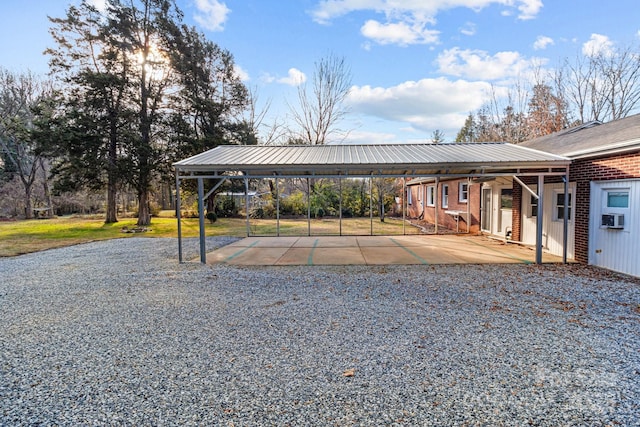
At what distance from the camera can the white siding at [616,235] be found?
6504mm

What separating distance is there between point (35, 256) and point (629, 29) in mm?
30355

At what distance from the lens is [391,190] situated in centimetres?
2311

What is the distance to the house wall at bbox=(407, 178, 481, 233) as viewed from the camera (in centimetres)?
1357

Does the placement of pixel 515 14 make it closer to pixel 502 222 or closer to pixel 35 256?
pixel 502 222

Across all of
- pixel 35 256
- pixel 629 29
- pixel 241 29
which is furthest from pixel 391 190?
pixel 35 256

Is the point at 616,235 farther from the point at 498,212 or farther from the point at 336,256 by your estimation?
the point at 336,256

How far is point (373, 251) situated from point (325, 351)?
6449 millimetres

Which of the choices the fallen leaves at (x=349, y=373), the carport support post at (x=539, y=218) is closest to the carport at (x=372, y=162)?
the carport support post at (x=539, y=218)

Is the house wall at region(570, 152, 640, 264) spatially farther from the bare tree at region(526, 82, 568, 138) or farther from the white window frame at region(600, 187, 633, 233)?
the bare tree at region(526, 82, 568, 138)

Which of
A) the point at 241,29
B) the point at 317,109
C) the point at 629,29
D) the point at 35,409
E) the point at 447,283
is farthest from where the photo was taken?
the point at 317,109

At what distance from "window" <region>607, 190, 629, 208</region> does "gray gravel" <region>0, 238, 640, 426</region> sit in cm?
154

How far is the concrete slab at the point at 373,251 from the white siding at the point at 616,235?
994 mm

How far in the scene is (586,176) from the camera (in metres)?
7.66

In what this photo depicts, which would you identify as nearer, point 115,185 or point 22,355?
point 22,355
